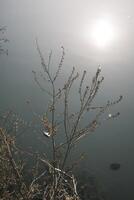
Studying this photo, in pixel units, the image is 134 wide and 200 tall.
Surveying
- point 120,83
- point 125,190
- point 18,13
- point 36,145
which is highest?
point 18,13

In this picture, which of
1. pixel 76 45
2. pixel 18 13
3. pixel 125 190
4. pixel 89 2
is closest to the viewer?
pixel 125 190

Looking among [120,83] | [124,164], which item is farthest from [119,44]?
[124,164]

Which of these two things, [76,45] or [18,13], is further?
[18,13]

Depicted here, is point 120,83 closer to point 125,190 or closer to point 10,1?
point 125,190

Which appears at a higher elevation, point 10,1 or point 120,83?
point 10,1

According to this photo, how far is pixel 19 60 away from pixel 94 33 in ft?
10.2

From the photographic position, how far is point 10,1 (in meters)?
14.2

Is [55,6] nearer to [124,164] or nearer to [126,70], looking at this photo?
[126,70]

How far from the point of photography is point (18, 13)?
1366cm

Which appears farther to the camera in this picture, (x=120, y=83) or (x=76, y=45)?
(x=76, y=45)

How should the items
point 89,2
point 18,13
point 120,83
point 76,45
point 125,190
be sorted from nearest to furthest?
point 125,190, point 120,83, point 76,45, point 18,13, point 89,2

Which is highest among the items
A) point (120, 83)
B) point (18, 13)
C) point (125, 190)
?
point (18, 13)

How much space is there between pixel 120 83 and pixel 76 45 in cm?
220

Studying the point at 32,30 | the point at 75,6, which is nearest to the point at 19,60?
the point at 32,30
